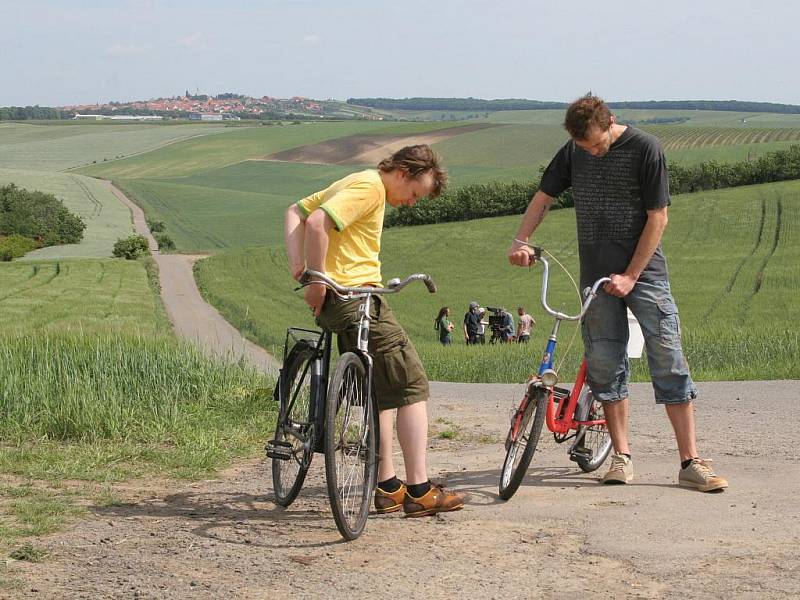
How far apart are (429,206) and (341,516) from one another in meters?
76.4

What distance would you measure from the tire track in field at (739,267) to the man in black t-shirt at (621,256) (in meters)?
37.9

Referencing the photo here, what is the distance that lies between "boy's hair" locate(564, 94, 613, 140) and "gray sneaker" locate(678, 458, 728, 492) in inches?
73.9

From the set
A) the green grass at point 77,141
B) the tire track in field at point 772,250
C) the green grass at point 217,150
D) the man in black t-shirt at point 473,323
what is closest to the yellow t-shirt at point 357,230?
the man in black t-shirt at point 473,323

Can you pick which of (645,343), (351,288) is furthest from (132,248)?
(351,288)

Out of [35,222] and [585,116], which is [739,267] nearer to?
[585,116]

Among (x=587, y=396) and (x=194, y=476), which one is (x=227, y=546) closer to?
(x=194, y=476)

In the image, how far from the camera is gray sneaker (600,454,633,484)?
6.61 meters

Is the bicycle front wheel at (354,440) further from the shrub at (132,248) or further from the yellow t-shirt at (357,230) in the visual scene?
the shrub at (132,248)

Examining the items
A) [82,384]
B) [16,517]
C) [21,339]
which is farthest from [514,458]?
[21,339]

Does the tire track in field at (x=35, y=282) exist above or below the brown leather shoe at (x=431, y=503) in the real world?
below

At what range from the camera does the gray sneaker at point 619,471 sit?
6609mm

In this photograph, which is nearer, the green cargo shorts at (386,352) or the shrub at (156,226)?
the green cargo shorts at (386,352)

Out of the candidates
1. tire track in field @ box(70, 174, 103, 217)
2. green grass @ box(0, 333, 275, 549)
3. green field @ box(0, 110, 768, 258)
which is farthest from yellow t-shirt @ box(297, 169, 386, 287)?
tire track in field @ box(70, 174, 103, 217)

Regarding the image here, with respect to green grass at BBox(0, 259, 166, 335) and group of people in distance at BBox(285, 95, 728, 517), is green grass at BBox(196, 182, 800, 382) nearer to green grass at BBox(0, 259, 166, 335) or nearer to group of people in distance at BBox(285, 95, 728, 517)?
green grass at BBox(0, 259, 166, 335)
